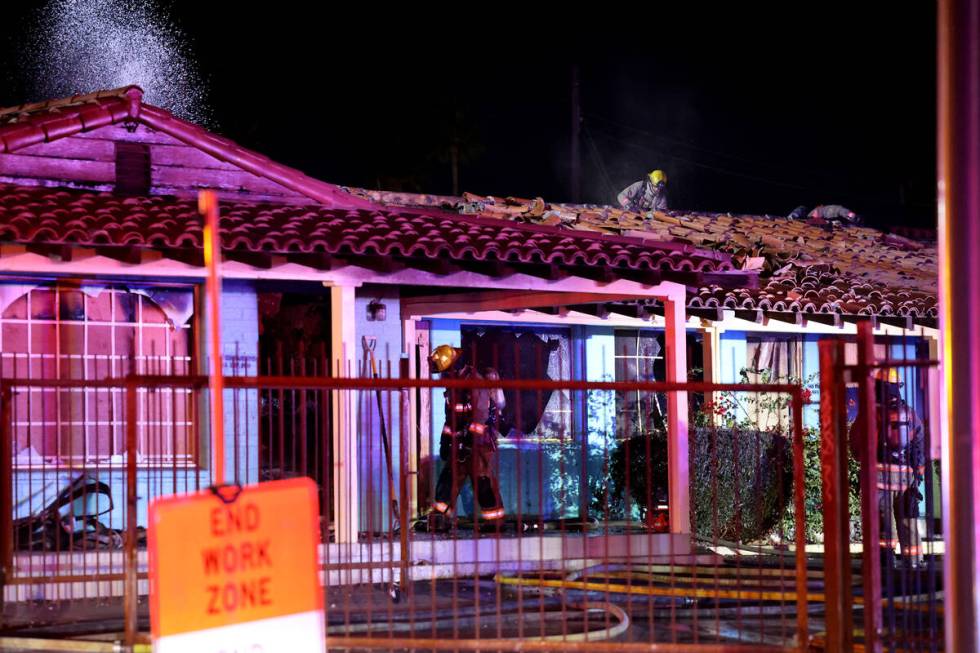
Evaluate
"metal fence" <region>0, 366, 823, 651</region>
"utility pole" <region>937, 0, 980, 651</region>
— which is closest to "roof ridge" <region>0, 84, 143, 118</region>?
"metal fence" <region>0, 366, 823, 651</region>

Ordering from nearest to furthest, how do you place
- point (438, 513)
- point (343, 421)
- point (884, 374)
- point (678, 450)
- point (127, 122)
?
point (884, 374) → point (343, 421) → point (127, 122) → point (678, 450) → point (438, 513)

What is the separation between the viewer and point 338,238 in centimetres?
1138

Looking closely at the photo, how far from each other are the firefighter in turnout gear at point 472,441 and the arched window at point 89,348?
2663 mm

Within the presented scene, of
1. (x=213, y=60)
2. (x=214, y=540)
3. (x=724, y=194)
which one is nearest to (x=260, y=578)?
(x=214, y=540)

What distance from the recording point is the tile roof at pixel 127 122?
12.4 metres

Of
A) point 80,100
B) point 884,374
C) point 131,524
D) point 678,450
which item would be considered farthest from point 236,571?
point 80,100

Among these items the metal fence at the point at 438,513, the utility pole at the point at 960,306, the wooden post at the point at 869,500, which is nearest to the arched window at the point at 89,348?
the metal fence at the point at 438,513

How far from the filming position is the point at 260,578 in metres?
5.31

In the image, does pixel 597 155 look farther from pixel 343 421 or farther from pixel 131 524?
pixel 131 524

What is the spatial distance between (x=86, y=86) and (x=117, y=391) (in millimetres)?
31153

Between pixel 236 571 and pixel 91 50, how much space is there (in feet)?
125

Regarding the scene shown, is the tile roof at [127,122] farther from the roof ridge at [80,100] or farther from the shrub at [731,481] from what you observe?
the shrub at [731,481]

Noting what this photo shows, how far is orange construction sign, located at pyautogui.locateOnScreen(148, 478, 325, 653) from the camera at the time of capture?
5141 millimetres

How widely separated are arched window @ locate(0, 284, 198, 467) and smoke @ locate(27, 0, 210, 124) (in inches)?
1114
